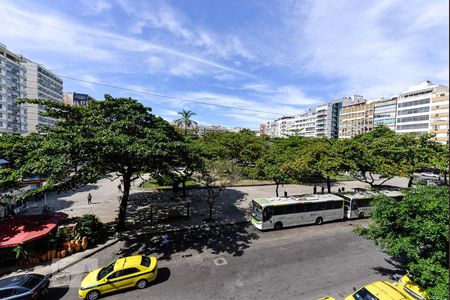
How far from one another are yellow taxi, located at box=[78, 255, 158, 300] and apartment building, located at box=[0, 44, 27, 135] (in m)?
76.3

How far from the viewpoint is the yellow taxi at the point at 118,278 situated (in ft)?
31.7

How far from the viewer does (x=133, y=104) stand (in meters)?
16.9

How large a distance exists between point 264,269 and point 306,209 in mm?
8233

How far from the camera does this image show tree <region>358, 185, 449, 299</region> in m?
7.18

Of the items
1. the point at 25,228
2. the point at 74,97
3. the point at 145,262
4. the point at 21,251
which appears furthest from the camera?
the point at 74,97

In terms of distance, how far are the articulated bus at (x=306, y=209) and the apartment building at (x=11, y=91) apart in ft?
261

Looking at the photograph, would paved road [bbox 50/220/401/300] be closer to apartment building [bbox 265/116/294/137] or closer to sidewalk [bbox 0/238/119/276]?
sidewalk [bbox 0/238/119/276]

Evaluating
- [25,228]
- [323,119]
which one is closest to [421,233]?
[25,228]

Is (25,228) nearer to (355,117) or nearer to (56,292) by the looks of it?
(56,292)

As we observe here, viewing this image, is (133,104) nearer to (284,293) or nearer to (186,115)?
(284,293)

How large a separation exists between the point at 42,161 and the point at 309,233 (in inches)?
746

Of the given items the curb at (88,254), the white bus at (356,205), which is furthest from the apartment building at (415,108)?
the curb at (88,254)

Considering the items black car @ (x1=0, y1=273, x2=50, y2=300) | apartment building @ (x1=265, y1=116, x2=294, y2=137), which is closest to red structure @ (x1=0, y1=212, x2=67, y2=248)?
black car @ (x1=0, y1=273, x2=50, y2=300)

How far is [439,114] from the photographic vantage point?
57.2 metres
